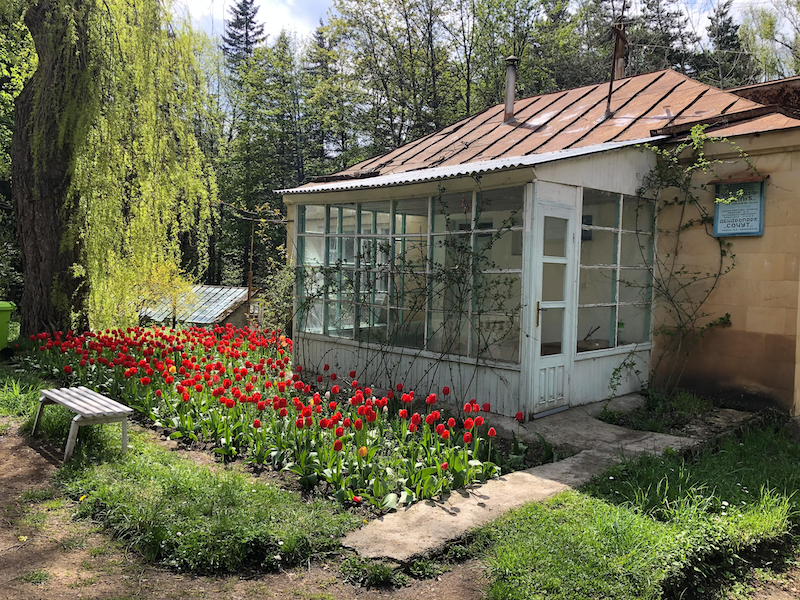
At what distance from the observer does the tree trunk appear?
8.16 meters

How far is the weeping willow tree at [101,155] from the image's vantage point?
26.8ft

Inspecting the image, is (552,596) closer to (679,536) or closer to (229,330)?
(679,536)

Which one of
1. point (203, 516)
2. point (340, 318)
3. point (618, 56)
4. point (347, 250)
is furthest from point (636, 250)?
point (203, 516)

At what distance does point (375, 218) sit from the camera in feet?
24.0

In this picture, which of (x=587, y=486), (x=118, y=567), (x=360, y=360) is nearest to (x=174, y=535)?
(x=118, y=567)

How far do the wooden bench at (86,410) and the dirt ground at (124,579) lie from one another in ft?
2.93

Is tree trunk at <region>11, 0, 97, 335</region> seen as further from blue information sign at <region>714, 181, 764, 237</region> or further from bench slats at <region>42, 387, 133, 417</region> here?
blue information sign at <region>714, 181, 764, 237</region>

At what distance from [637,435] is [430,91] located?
20.0 meters

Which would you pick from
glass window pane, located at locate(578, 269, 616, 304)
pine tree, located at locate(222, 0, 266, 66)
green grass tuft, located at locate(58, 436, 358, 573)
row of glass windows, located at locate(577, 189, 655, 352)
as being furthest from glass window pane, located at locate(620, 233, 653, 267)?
pine tree, located at locate(222, 0, 266, 66)

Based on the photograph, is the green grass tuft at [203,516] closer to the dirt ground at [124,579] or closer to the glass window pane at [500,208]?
the dirt ground at [124,579]

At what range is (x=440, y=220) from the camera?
21.4 ft

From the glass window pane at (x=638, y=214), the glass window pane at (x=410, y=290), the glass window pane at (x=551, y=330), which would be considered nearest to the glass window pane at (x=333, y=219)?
the glass window pane at (x=410, y=290)

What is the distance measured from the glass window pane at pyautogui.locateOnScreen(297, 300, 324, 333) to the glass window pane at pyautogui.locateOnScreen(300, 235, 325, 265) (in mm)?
564

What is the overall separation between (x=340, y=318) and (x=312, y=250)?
1.13m
